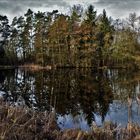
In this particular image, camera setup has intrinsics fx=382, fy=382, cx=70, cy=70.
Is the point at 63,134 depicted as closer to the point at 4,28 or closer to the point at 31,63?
the point at 31,63

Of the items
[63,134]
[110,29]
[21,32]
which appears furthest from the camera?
[21,32]

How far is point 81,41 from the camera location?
67.4 meters

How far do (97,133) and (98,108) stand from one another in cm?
1020

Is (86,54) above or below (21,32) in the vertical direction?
below

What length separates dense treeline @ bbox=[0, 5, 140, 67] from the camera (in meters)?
67.6

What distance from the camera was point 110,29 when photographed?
240ft

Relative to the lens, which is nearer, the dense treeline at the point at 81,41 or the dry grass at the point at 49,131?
the dry grass at the point at 49,131

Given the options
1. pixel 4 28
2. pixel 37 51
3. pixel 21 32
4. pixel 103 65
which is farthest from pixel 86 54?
pixel 4 28

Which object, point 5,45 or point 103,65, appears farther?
point 5,45

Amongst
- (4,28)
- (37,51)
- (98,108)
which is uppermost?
(4,28)

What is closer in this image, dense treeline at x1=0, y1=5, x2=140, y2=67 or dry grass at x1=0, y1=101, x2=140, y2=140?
dry grass at x1=0, y1=101, x2=140, y2=140

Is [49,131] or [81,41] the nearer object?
[49,131]

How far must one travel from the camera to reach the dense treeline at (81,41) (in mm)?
67562

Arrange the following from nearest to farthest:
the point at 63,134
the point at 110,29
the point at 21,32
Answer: the point at 63,134, the point at 110,29, the point at 21,32
